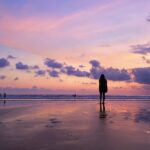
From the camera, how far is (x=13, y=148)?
1046 cm

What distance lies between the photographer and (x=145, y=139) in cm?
1255

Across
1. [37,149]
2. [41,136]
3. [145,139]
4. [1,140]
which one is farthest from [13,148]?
[145,139]

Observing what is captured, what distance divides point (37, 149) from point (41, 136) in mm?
2865

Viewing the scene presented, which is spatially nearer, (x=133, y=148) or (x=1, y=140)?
(x=133, y=148)

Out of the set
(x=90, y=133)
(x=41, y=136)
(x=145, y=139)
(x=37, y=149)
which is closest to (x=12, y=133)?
(x=41, y=136)

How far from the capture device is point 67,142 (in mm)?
11719

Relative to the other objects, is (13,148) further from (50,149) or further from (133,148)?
(133,148)

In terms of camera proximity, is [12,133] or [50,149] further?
[12,133]

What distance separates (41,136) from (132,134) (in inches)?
132

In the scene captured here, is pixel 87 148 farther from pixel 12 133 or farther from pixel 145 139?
pixel 12 133

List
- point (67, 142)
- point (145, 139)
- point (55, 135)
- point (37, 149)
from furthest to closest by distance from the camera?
1. point (55, 135)
2. point (145, 139)
3. point (67, 142)
4. point (37, 149)

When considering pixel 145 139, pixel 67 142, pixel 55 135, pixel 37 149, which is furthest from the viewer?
pixel 55 135

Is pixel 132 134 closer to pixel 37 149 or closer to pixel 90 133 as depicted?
pixel 90 133

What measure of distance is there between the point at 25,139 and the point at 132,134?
4.06 meters
